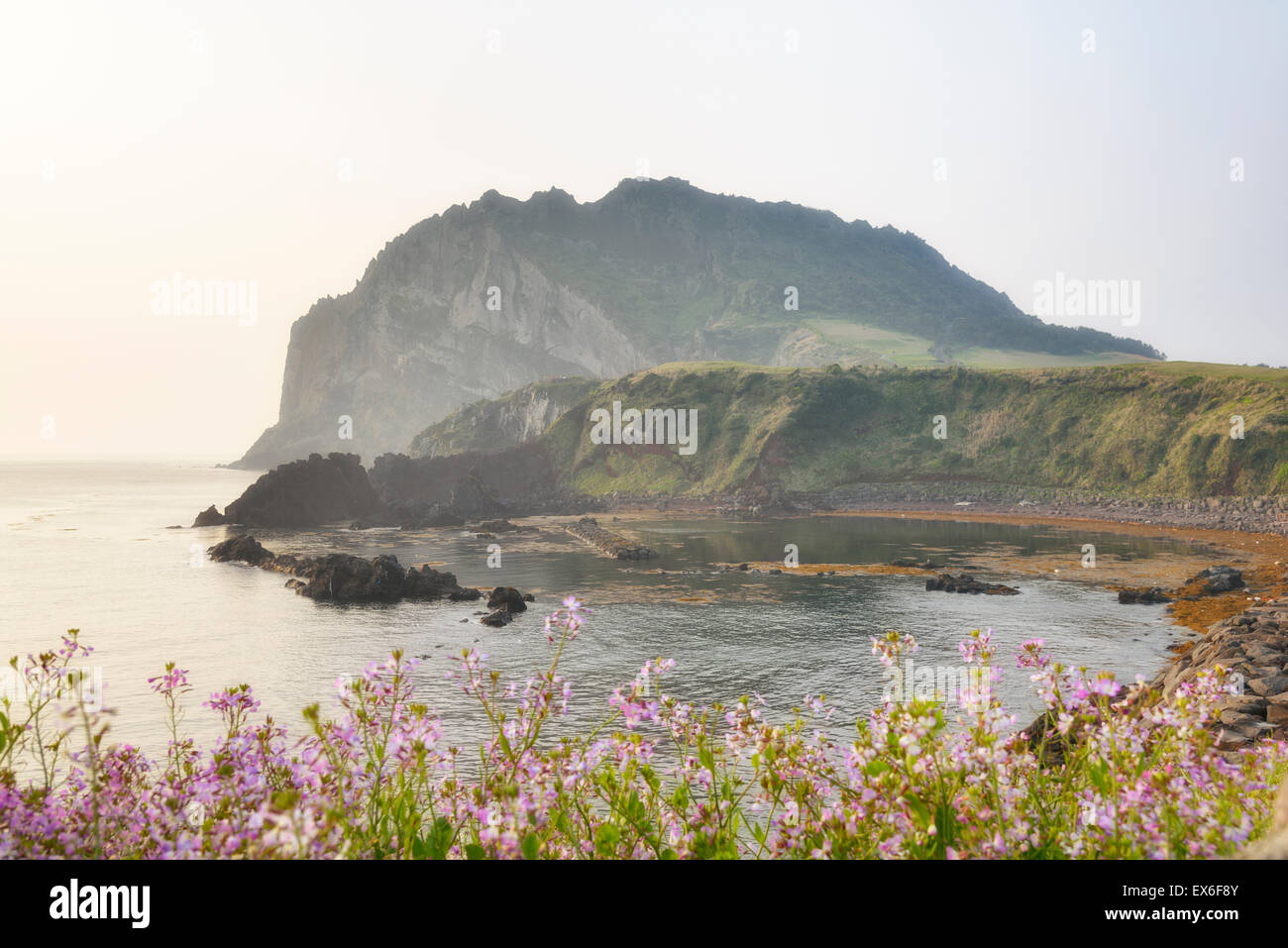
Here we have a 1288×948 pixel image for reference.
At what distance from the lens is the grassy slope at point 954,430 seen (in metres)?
91.8

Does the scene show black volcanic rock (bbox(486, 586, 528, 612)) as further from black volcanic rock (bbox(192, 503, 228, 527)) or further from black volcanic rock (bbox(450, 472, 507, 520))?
black volcanic rock (bbox(192, 503, 228, 527))

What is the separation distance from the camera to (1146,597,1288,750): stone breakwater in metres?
16.1

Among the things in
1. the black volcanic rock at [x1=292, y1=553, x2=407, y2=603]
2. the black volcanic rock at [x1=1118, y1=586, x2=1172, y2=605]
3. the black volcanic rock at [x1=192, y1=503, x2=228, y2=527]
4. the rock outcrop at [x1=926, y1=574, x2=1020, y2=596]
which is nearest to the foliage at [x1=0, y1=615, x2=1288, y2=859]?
the black volcanic rock at [x1=1118, y1=586, x2=1172, y2=605]

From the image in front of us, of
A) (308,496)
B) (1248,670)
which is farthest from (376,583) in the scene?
(308,496)

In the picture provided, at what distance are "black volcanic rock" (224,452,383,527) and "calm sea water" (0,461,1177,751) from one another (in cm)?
2454

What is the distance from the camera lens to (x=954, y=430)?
400 ft

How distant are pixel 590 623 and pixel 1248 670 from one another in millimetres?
26421

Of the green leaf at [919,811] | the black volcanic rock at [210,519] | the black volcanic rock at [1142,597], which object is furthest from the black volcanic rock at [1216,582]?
the black volcanic rock at [210,519]

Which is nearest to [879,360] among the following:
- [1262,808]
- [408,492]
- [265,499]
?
[408,492]

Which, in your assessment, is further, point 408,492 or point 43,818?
point 408,492

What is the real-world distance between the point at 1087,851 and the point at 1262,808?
2.35 meters

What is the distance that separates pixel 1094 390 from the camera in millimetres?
114000

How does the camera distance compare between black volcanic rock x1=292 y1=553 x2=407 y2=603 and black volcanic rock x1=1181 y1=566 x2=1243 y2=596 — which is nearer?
black volcanic rock x1=1181 y1=566 x2=1243 y2=596
